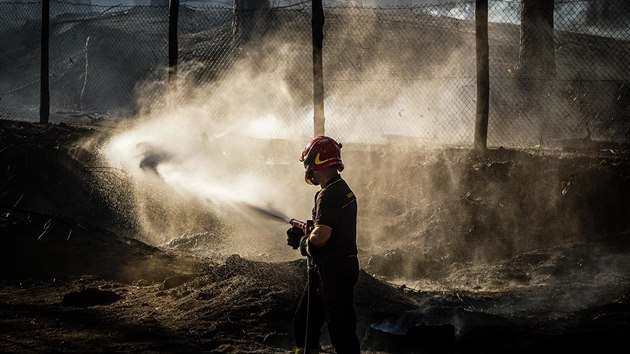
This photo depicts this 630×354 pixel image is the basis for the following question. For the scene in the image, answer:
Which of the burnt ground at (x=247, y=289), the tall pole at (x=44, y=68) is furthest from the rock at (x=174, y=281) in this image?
the tall pole at (x=44, y=68)

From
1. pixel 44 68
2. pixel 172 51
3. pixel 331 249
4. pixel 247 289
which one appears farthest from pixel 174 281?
pixel 44 68

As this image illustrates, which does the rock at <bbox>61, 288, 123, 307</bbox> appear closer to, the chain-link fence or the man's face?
the man's face

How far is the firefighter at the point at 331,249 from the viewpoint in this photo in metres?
5.38

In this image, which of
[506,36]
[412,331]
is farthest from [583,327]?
[506,36]

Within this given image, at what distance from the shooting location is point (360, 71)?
63.5 ft

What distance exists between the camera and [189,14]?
95.3 ft

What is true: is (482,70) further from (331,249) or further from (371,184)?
(331,249)

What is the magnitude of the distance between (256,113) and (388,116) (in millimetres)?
3152

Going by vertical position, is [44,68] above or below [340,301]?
above

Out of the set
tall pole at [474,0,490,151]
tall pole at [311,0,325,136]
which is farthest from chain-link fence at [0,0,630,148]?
tall pole at [311,0,325,136]

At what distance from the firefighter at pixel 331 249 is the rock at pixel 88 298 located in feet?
10.6

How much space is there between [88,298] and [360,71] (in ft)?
42.1

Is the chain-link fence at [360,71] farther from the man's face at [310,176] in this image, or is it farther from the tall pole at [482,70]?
the man's face at [310,176]

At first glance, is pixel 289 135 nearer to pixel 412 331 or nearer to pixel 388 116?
pixel 388 116
